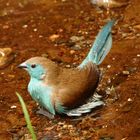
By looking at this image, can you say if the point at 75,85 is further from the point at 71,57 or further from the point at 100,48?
the point at 71,57

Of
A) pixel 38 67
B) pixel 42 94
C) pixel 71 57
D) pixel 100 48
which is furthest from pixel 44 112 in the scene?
pixel 71 57

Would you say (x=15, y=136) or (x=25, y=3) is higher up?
(x=25, y=3)

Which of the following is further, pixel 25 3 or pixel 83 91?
pixel 25 3

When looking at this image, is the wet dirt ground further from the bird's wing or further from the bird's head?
the bird's head

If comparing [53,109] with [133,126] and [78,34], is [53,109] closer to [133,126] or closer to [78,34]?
[133,126]

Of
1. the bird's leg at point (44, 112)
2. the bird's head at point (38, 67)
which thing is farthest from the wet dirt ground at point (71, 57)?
the bird's head at point (38, 67)

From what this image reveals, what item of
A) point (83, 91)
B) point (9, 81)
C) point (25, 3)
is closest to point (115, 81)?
point (83, 91)
